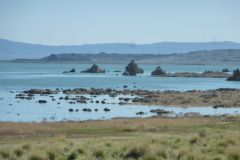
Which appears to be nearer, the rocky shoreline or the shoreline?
the shoreline

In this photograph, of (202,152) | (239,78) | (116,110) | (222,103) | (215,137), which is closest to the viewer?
(202,152)

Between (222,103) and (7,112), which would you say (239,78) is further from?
(7,112)

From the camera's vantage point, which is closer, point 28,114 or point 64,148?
point 64,148

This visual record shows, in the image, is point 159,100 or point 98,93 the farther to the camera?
point 98,93

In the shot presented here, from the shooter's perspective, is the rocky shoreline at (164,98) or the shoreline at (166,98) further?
the rocky shoreline at (164,98)

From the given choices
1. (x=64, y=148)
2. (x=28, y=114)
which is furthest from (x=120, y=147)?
(x=28, y=114)

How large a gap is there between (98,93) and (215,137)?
3148 inches

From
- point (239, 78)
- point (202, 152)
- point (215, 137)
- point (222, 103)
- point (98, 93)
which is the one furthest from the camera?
point (239, 78)

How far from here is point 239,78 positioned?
501 ft

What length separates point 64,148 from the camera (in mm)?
19594

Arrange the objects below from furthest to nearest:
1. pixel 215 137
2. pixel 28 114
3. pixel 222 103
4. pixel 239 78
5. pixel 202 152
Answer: pixel 239 78, pixel 222 103, pixel 28 114, pixel 215 137, pixel 202 152

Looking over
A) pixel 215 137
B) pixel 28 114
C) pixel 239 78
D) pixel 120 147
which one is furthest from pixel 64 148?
pixel 239 78

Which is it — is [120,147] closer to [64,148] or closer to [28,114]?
[64,148]

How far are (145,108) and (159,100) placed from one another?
1210 centimetres
